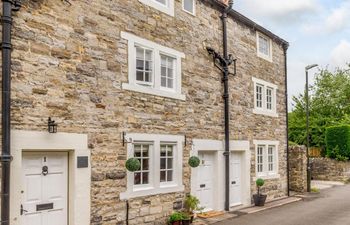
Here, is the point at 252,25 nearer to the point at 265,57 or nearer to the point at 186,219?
the point at 265,57

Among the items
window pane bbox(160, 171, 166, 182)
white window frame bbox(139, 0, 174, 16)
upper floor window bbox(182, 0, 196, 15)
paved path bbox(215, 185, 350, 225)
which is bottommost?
paved path bbox(215, 185, 350, 225)

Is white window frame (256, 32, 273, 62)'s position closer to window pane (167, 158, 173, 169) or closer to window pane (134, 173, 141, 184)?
window pane (167, 158, 173, 169)

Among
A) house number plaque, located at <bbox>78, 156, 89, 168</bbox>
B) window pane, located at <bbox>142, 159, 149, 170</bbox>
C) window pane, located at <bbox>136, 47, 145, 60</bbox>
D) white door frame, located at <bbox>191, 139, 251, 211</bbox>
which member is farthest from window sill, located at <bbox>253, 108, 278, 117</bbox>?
house number plaque, located at <bbox>78, 156, 89, 168</bbox>

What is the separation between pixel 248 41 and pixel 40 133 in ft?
33.1

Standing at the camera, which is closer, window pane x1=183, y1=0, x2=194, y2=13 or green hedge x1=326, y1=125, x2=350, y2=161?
window pane x1=183, y1=0, x2=194, y2=13

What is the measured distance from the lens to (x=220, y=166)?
548 inches

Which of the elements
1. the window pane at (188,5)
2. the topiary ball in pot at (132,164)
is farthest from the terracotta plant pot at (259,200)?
the window pane at (188,5)

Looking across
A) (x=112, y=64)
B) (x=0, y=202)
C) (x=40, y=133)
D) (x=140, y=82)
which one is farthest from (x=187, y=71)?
(x=0, y=202)

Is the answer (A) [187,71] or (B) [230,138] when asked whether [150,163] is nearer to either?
(A) [187,71]

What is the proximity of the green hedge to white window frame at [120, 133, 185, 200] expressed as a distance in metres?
17.5

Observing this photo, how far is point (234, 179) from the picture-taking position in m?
15.0

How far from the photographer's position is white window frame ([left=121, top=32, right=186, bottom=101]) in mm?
10469

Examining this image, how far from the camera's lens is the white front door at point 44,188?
26.9ft

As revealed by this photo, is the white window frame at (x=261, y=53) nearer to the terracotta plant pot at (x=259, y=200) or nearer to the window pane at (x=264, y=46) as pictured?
the window pane at (x=264, y=46)
